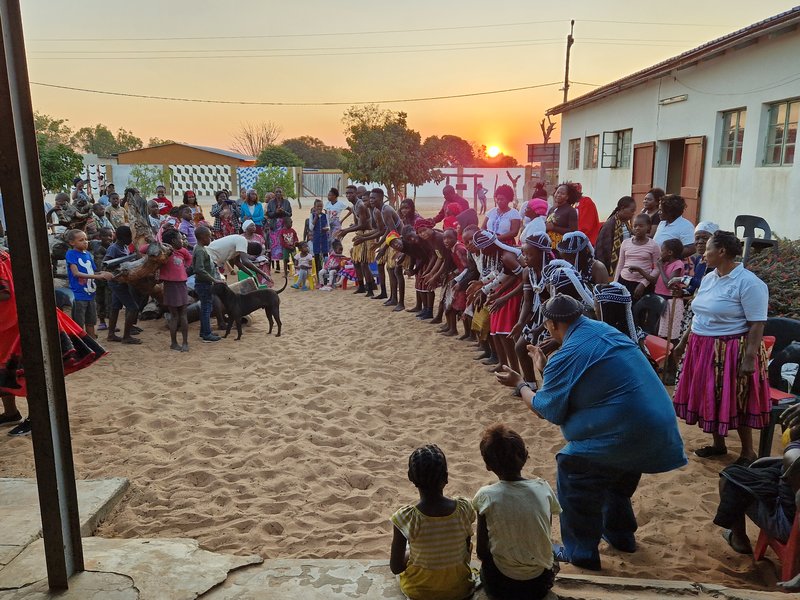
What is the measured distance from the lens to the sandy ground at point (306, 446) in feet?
11.1

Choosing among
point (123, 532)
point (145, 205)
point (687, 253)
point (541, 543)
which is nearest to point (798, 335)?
point (687, 253)

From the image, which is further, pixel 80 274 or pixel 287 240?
pixel 287 240

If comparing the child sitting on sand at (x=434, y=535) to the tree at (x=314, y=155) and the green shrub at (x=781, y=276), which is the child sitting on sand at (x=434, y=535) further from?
the tree at (x=314, y=155)

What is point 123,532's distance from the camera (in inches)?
136

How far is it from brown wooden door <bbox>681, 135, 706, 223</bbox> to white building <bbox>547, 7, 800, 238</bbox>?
20 millimetres

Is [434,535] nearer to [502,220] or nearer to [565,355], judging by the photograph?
[565,355]

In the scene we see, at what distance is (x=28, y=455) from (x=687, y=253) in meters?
5.98

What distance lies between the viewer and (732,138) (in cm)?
1114

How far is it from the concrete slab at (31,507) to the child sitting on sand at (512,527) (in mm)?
2266

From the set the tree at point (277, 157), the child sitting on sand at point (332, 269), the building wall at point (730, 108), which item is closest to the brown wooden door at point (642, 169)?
the building wall at point (730, 108)

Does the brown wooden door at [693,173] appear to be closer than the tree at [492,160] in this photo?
Yes

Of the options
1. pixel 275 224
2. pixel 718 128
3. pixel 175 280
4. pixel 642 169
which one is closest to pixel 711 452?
pixel 175 280

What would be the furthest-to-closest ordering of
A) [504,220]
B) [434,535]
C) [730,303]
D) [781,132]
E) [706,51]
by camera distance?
[706,51], [781,132], [504,220], [730,303], [434,535]

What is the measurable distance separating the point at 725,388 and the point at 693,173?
9387 millimetres
